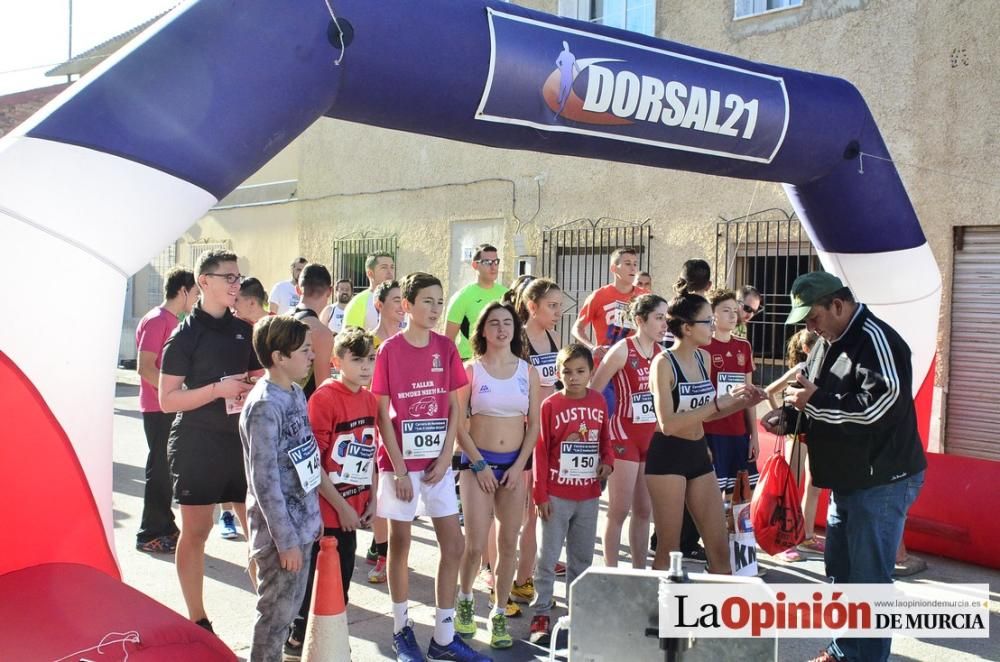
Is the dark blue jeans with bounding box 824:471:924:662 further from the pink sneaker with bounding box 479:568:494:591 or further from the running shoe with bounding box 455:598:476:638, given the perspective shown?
the pink sneaker with bounding box 479:568:494:591

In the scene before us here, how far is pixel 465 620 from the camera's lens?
4.75m

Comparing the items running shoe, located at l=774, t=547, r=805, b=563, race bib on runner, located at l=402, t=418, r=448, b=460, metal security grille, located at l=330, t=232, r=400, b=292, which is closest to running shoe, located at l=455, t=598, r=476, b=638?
race bib on runner, located at l=402, t=418, r=448, b=460

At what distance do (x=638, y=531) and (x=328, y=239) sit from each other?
12234mm

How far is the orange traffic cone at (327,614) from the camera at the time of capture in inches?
141

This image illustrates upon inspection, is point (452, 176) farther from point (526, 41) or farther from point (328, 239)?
point (526, 41)

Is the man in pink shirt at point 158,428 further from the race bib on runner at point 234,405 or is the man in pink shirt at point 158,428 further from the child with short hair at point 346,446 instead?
the child with short hair at point 346,446

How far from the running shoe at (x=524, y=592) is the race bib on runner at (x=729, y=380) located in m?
1.88

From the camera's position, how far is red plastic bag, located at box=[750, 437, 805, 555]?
16.1 feet

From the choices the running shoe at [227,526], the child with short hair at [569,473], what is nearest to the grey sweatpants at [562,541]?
the child with short hair at [569,473]

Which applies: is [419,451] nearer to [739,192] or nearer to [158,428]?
[158,428]

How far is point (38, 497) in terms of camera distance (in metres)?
3.40

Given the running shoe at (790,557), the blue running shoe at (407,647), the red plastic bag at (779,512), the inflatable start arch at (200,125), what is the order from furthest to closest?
the running shoe at (790,557)
the red plastic bag at (779,512)
the blue running shoe at (407,647)
the inflatable start arch at (200,125)

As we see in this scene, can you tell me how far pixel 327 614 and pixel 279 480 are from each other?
570 millimetres

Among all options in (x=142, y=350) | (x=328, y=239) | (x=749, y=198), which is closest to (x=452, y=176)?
(x=328, y=239)
